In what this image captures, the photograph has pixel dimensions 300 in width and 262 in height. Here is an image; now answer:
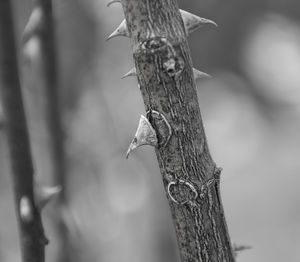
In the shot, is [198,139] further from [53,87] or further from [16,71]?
[53,87]

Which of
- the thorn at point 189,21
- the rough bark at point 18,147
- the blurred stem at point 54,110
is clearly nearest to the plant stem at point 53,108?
the blurred stem at point 54,110

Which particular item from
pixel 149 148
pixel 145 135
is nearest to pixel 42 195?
pixel 145 135

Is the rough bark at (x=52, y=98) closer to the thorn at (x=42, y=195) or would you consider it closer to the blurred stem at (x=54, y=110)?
the blurred stem at (x=54, y=110)

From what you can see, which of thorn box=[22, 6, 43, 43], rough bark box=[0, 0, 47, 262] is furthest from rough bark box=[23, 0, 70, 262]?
rough bark box=[0, 0, 47, 262]

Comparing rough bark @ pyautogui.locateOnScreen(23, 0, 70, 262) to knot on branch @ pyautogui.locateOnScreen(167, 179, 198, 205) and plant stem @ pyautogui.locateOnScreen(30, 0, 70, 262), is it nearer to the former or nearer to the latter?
plant stem @ pyautogui.locateOnScreen(30, 0, 70, 262)

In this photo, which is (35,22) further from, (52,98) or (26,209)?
(26,209)
